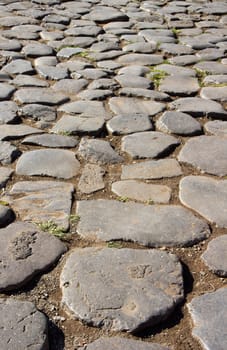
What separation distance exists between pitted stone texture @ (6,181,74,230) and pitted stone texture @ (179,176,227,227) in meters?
0.49

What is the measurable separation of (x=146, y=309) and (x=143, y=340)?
12 centimetres

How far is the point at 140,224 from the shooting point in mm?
2275

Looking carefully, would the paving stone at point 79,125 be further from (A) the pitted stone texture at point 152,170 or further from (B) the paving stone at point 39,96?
(A) the pitted stone texture at point 152,170

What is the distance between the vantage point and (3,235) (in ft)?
7.13

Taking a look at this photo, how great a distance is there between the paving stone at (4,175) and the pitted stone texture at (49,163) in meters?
0.04

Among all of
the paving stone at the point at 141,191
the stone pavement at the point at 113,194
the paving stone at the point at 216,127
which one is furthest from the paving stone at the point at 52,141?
the paving stone at the point at 216,127

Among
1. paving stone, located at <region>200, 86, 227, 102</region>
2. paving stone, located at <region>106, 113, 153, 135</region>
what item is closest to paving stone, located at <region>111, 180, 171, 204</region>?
paving stone, located at <region>106, 113, 153, 135</region>

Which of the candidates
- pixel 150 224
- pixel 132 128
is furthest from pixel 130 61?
pixel 150 224

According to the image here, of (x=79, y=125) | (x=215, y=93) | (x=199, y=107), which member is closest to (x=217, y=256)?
(x=79, y=125)

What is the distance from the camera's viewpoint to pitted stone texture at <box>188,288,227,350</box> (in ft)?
5.60

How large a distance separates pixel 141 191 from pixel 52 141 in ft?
2.15

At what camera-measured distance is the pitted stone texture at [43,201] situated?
2318 millimetres

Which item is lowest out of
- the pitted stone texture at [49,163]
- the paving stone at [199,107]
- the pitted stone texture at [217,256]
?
the paving stone at [199,107]

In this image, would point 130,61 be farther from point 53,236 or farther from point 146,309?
point 146,309
